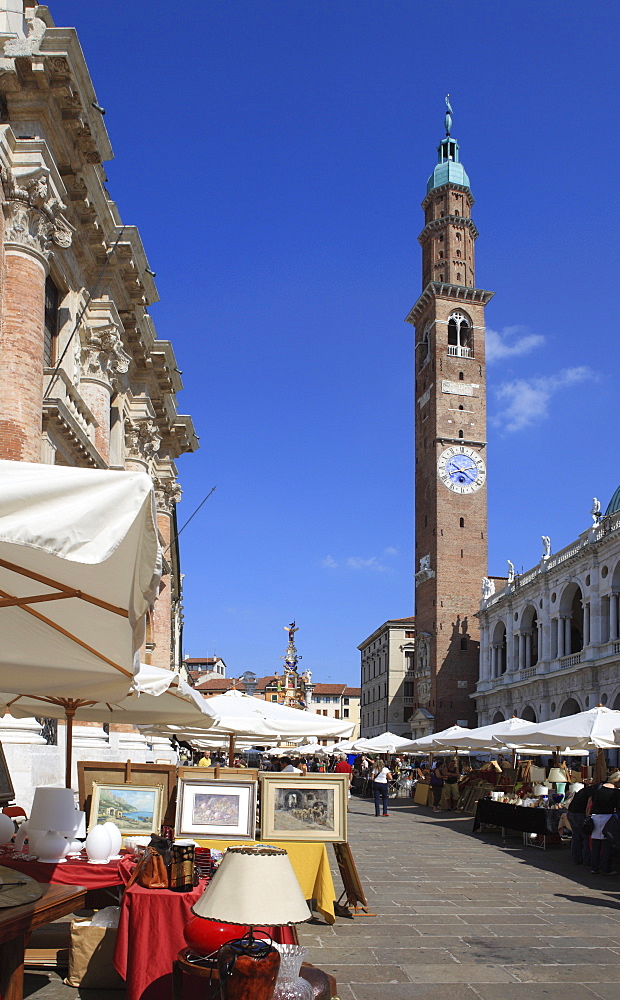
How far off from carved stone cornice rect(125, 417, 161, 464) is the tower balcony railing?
151ft

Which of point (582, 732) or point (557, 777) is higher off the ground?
point (582, 732)

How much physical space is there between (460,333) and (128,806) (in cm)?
6373

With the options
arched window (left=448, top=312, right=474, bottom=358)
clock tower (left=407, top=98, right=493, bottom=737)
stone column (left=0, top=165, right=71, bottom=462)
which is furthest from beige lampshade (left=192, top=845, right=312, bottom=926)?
arched window (left=448, top=312, right=474, bottom=358)

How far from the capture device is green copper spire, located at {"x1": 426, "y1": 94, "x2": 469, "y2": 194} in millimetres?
70938

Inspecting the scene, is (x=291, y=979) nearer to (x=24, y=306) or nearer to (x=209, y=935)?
(x=209, y=935)

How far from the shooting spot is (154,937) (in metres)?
5.00

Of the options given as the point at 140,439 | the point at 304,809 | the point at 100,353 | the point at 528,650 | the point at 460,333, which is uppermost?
the point at 460,333

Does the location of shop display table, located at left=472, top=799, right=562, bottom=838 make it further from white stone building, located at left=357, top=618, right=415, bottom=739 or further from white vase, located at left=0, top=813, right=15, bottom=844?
white stone building, located at left=357, top=618, right=415, bottom=739

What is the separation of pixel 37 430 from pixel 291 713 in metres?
5.33

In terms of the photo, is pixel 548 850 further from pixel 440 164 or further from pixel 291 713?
pixel 440 164

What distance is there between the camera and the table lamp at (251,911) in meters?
3.29

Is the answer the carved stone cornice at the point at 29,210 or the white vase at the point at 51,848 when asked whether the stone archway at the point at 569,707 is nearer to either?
the carved stone cornice at the point at 29,210

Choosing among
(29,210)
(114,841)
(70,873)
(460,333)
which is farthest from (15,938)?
(460,333)

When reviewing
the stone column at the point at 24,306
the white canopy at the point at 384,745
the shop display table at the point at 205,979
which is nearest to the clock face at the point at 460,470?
the white canopy at the point at 384,745
